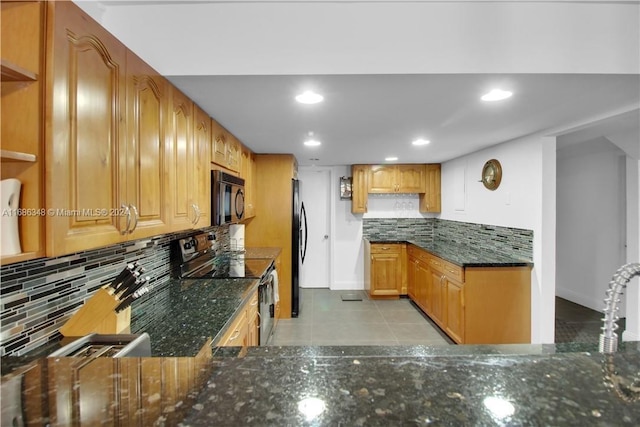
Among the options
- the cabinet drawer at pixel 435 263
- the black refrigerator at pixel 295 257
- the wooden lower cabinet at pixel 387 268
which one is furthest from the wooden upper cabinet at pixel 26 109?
the wooden lower cabinet at pixel 387 268

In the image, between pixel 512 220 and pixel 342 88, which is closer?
pixel 342 88

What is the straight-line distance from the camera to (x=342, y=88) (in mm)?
1603

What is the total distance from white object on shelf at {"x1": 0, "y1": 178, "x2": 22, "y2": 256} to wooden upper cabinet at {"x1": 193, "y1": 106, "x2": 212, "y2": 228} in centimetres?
107

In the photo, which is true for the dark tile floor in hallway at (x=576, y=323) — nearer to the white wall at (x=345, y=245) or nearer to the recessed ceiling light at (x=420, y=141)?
the recessed ceiling light at (x=420, y=141)

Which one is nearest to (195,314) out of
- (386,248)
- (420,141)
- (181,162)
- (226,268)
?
(181,162)

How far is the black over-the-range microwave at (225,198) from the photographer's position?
214 centimetres

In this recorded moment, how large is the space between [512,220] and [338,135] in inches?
79.1

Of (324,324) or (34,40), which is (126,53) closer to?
(34,40)

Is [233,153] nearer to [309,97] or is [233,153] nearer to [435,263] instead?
[309,97]

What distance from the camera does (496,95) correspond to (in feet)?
5.66

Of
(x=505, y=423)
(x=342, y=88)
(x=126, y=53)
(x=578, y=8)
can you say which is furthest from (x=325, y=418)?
→ (x=578, y=8)

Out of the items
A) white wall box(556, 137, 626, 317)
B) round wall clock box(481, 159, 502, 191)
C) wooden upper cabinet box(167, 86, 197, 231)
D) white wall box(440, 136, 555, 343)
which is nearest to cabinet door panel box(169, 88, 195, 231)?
wooden upper cabinet box(167, 86, 197, 231)

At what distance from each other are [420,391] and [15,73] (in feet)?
3.96

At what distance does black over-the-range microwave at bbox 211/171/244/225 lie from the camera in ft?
7.04
